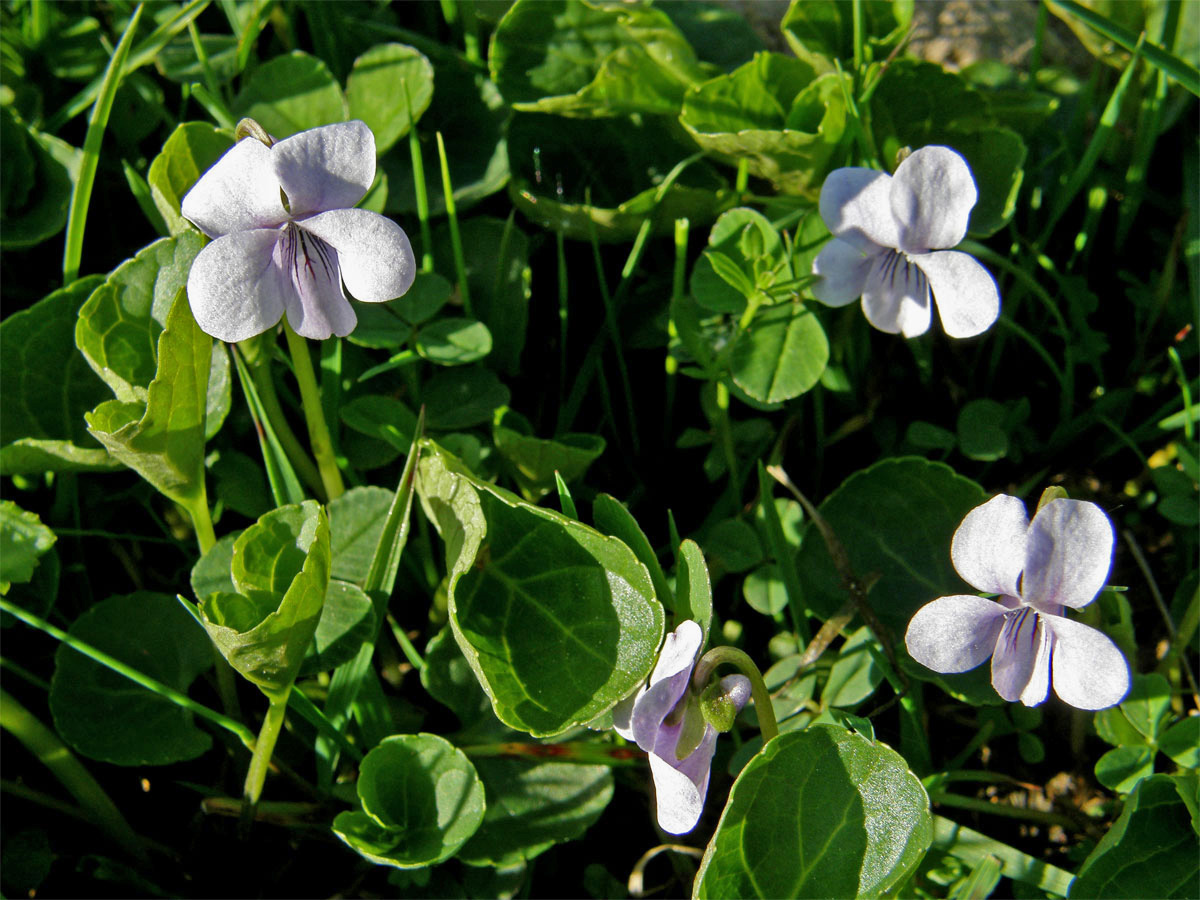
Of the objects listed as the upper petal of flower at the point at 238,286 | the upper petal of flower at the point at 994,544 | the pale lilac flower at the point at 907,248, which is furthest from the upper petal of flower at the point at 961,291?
the upper petal of flower at the point at 238,286

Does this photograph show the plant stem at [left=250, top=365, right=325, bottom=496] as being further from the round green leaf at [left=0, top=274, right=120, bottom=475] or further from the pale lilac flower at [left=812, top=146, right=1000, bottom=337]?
the pale lilac flower at [left=812, top=146, right=1000, bottom=337]

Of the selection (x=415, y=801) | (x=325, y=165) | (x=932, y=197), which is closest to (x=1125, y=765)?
(x=932, y=197)

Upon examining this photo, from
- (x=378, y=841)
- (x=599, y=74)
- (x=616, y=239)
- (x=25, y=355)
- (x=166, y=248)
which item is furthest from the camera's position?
(x=616, y=239)

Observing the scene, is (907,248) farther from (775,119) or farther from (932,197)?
(775,119)

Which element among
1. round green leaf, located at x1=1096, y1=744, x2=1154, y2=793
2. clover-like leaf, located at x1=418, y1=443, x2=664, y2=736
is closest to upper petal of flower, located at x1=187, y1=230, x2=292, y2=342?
clover-like leaf, located at x1=418, y1=443, x2=664, y2=736

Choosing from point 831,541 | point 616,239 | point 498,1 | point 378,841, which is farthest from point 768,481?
point 498,1

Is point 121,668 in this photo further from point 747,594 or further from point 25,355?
point 747,594
